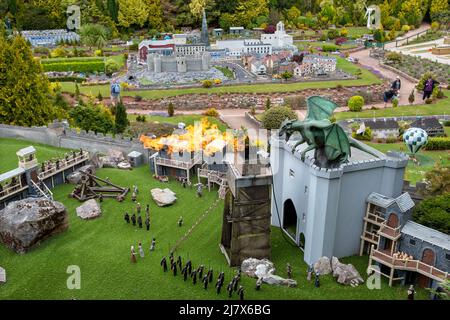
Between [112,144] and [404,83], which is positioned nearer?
[112,144]

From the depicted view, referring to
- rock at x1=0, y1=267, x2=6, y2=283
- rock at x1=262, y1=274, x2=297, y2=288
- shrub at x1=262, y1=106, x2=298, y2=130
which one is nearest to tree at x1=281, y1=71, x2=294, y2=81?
shrub at x1=262, y1=106, x2=298, y2=130

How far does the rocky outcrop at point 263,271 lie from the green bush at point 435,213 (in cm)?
812

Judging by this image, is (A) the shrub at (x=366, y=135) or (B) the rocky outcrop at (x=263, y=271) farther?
(A) the shrub at (x=366, y=135)

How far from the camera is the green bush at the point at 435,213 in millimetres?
23500

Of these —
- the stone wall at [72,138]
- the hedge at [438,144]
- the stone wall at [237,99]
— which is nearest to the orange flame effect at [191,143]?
the stone wall at [72,138]

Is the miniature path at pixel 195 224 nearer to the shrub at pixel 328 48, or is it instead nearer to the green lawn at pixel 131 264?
the green lawn at pixel 131 264

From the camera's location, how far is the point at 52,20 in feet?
371

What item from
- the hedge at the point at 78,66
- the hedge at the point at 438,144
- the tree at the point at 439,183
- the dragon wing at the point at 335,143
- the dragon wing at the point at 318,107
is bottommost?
the hedge at the point at 438,144

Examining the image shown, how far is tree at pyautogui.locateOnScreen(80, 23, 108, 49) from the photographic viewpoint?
10225cm

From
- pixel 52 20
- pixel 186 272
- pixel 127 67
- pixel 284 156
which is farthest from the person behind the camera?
pixel 52 20

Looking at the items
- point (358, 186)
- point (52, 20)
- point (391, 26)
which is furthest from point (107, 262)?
point (391, 26)

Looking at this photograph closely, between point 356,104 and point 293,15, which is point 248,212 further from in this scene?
point 293,15

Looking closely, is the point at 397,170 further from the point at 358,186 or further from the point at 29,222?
the point at 29,222

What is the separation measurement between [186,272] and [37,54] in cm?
8779
